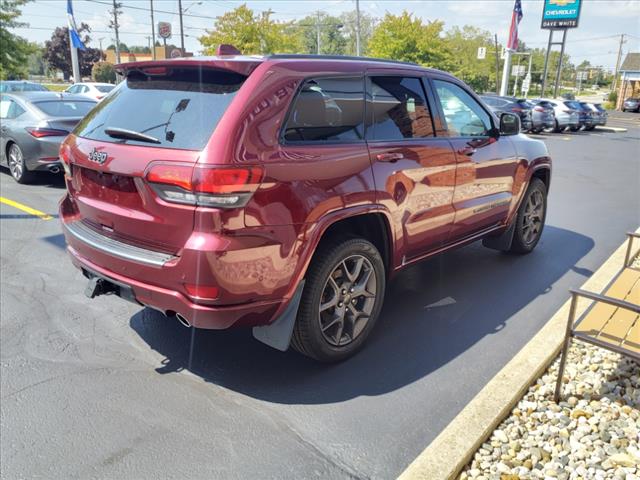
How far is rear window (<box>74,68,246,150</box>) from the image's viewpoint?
8.84 ft

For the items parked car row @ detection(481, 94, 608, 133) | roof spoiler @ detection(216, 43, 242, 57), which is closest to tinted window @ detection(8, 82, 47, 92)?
parked car row @ detection(481, 94, 608, 133)

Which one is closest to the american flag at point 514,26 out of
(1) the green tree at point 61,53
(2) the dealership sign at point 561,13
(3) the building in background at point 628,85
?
(2) the dealership sign at point 561,13

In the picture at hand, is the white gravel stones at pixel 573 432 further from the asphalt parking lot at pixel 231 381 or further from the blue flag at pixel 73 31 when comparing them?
the blue flag at pixel 73 31

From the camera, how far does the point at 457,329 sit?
12.8 ft

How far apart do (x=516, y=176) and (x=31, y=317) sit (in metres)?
4.31

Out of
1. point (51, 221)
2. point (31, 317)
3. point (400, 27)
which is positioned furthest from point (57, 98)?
point (400, 27)

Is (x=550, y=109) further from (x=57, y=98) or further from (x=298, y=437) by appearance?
(x=298, y=437)

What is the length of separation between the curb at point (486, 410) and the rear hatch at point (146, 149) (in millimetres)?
1595

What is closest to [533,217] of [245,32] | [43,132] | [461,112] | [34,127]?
[461,112]

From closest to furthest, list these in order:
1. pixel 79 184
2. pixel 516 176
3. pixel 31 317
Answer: pixel 79 184 < pixel 31 317 < pixel 516 176

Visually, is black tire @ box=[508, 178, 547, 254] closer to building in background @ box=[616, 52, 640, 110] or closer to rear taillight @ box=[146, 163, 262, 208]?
rear taillight @ box=[146, 163, 262, 208]

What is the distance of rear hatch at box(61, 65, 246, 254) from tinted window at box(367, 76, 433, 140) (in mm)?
1019

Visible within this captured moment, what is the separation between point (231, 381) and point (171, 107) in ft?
5.40

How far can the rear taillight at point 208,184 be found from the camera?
8.12ft
